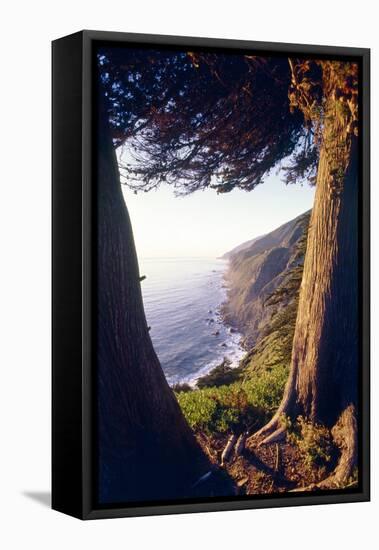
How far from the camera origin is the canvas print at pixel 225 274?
34.7 feet

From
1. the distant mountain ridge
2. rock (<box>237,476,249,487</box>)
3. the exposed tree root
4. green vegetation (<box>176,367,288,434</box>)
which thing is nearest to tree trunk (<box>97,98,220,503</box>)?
green vegetation (<box>176,367,288,434</box>)

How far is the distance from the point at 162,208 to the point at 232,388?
1.27 meters

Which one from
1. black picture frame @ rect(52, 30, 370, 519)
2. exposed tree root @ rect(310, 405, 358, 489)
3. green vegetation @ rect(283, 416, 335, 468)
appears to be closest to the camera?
black picture frame @ rect(52, 30, 370, 519)

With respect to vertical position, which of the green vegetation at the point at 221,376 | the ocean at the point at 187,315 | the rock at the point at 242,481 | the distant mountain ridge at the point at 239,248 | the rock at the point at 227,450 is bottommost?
the rock at the point at 242,481

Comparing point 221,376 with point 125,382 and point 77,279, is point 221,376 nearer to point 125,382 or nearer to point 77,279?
point 125,382

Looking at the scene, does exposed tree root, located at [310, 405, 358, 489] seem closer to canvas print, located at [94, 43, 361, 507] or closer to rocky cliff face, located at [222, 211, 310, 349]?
canvas print, located at [94, 43, 361, 507]

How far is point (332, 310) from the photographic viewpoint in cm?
1130

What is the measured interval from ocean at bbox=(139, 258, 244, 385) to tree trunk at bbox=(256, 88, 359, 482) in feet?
1.79

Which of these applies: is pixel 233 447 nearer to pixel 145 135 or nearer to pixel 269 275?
pixel 269 275

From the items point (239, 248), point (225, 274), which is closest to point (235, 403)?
point (225, 274)

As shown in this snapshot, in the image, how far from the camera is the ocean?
10.7 metres

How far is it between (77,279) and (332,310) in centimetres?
186

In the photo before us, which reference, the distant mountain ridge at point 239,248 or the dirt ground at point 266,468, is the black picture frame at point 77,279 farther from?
the distant mountain ridge at point 239,248

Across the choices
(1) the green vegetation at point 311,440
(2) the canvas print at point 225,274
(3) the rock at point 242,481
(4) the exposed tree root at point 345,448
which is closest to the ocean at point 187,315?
(2) the canvas print at point 225,274
